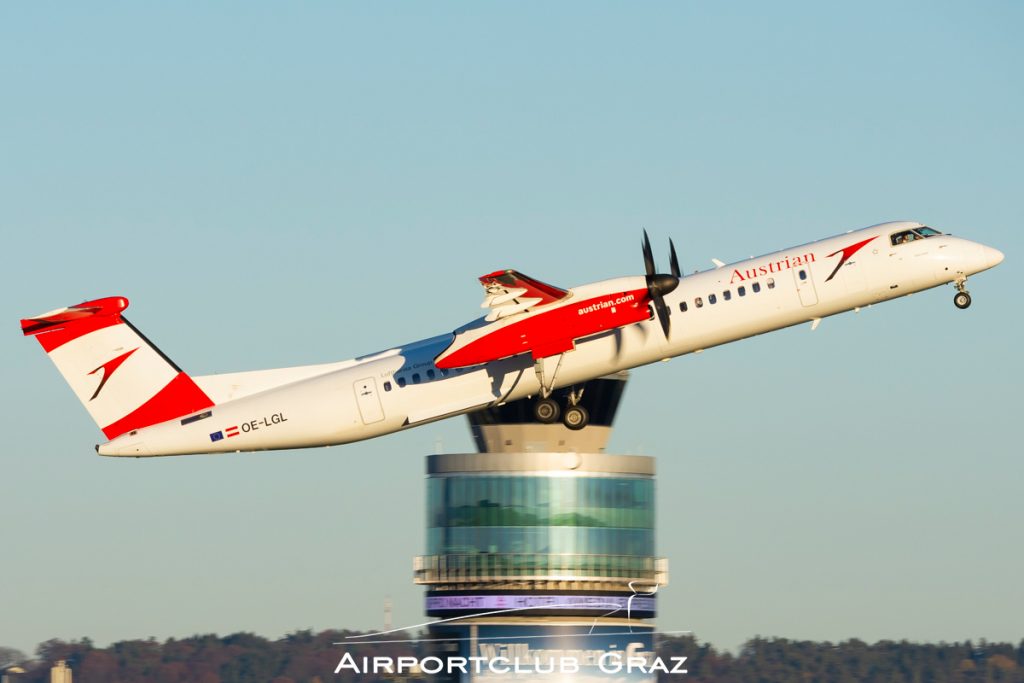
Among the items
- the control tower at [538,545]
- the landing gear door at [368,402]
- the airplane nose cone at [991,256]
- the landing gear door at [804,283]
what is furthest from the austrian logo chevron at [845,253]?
the landing gear door at [368,402]

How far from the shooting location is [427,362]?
136ft

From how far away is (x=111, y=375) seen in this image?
41.8 metres

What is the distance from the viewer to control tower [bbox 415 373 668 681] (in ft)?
162

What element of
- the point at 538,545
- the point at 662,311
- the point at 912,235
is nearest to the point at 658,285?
the point at 662,311

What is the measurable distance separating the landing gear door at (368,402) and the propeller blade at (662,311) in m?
6.85

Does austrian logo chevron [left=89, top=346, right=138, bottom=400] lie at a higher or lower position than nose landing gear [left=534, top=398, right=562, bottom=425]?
higher

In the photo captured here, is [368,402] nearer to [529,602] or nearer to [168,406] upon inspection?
[168,406]

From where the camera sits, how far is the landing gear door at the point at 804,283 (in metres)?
41.1

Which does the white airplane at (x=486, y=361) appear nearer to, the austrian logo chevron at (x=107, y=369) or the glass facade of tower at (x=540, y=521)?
the austrian logo chevron at (x=107, y=369)

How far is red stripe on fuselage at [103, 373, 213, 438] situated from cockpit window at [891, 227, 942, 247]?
54.9 feet

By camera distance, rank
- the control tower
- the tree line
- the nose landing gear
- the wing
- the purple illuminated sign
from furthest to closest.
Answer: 1. the tree line
2. the purple illuminated sign
3. the control tower
4. the nose landing gear
5. the wing

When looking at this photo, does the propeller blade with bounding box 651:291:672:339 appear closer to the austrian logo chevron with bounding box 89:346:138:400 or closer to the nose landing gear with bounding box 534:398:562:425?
the nose landing gear with bounding box 534:398:562:425

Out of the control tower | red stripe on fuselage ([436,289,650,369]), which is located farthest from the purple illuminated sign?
red stripe on fuselage ([436,289,650,369])

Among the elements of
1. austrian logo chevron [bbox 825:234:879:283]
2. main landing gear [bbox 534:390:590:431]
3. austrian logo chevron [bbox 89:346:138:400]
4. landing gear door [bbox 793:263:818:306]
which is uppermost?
austrian logo chevron [bbox 825:234:879:283]
